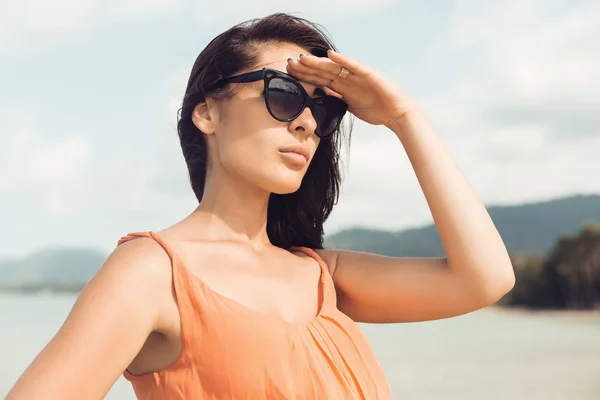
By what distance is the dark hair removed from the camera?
2424 millimetres

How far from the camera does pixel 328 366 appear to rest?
2180 millimetres

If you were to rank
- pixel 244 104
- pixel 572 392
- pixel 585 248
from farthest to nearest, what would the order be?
1. pixel 585 248
2. pixel 572 392
3. pixel 244 104

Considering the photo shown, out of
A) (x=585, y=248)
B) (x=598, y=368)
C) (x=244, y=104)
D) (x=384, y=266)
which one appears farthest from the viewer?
(x=585, y=248)

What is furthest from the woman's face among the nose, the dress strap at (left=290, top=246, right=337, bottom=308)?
the dress strap at (left=290, top=246, right=337, bottom=308)

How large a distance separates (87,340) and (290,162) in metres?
0.82

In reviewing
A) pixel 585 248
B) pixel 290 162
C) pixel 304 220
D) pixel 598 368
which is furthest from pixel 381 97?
pixel 585 248

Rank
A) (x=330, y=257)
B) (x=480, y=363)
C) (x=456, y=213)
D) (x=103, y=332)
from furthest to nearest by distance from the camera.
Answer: (x=480, y=363)
(x=330, y=257)
(x=456, y=213)
(x=103, y=332)

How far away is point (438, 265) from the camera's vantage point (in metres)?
2.53

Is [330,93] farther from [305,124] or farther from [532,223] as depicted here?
[532,223]

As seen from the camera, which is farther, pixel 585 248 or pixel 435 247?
pixel 435 247

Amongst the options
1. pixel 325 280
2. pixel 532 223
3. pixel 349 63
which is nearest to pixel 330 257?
pixel 325 280

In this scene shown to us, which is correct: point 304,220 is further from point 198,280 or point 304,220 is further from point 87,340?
point 87,340

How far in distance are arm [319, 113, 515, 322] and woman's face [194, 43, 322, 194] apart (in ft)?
1.18

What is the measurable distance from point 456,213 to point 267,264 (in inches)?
24.0
